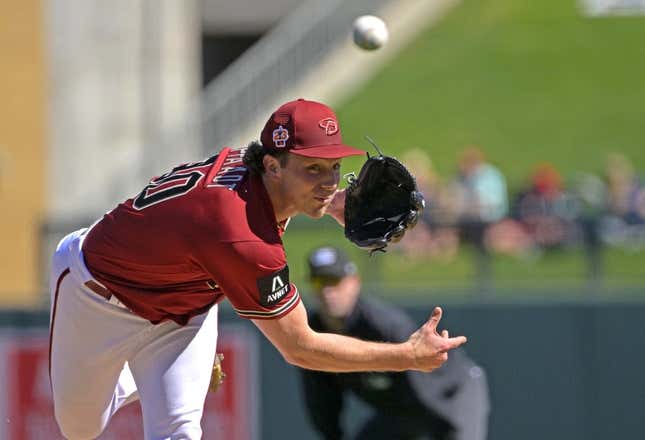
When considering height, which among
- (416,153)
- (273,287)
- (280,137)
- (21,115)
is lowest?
(273,287)

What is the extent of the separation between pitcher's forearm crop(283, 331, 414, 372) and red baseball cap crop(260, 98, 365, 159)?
0.74m

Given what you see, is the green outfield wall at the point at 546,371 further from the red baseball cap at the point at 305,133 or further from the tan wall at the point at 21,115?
the tan wall at the point at 21,115

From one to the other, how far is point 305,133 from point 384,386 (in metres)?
2.52

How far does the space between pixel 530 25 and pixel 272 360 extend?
59.2 feet

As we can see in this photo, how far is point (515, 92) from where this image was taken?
965 inches

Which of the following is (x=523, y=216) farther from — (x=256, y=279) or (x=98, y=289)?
(x=256, y=279)

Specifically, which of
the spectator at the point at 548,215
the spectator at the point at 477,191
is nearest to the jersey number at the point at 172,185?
the spectator at the point at 548,215

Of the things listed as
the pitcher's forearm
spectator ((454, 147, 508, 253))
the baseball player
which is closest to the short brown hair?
the baseball player

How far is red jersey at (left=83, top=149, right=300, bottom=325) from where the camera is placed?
201 inches

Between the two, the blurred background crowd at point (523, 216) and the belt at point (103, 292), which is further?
the blurred background crowd at point (523, 216)

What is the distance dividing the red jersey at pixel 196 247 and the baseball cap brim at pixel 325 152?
10.0 inches

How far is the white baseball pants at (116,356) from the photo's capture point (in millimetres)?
5590

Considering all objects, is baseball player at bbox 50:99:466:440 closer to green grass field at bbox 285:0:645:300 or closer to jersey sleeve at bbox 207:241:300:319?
jersey sleeve at bbox 207:241:300:319

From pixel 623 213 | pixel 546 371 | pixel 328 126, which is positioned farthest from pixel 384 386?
pixel 623 213
